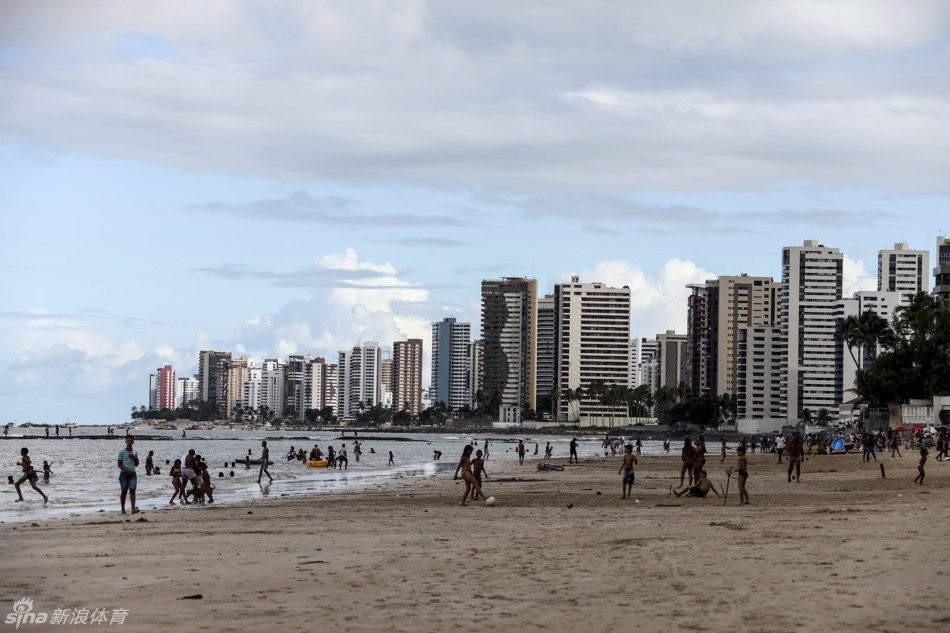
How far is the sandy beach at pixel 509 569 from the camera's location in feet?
31.1

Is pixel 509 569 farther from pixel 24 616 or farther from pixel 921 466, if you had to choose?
pixel 921 466

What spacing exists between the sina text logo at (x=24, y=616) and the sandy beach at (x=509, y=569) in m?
0.12

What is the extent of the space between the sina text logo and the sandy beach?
0.12 meters

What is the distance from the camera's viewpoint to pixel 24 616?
9.52 m

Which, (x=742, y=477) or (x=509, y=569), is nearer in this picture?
(x=509, y=569)

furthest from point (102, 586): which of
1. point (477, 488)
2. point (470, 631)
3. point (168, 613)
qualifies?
point (477, 488)

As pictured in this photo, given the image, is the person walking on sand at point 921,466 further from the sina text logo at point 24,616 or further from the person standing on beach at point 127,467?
the sina text logo at point 24,616

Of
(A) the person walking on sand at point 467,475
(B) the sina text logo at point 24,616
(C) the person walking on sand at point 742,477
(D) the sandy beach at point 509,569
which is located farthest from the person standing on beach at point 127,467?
(C) the person walking on sand at point 742,477

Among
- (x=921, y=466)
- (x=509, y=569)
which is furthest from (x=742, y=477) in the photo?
(x=509, y=569)

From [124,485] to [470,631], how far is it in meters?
16.2

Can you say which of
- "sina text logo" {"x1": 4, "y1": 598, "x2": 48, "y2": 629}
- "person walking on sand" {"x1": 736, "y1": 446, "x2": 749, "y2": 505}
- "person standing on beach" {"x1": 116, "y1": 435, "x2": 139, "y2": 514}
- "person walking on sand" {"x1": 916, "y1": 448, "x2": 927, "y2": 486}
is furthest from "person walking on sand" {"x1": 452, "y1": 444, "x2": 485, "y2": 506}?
"sina text logo" {"x1": 4, "y1": 598, "x2": 48, "y2": 629}

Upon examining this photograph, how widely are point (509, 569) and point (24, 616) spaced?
563cm

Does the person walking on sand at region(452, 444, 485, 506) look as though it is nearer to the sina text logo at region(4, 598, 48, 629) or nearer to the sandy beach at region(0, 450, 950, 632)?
the sandy beach at region(0, 450, 950, 632)

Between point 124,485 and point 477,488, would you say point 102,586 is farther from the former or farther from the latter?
point 477,488
